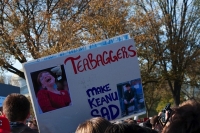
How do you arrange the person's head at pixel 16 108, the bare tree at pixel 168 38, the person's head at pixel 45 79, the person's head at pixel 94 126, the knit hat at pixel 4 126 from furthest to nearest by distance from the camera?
1. the bare tree at pixel 168 38
2. the person's head at pixel 16 108
3. the person's head at pixel 45 79
4. the knit hat at pixel 4 126
5. the person's head at pixel 94 126

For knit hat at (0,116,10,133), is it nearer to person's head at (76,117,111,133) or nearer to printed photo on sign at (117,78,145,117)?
printed photo on sign at (117,78,145,117)

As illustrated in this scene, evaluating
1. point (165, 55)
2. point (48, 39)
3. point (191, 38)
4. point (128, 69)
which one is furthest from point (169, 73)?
point (128, 69)

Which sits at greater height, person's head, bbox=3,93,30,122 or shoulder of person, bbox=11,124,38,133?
person's head, bbox=3,93,30,122

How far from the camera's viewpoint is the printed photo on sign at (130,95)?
394cm

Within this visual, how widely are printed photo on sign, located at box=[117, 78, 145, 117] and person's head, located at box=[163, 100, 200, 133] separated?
102 cm

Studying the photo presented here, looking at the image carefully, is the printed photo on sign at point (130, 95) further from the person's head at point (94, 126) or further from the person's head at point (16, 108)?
the person's head at point (94, 126)

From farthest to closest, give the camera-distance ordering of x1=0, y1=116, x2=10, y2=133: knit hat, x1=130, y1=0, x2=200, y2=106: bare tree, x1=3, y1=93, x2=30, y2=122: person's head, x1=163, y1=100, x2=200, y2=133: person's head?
x1=130, y1=0, x2=200, y2=106: bare tree → x1=3, y1=93, x2=30, y2=122: person's head → x1=0, y1=116, x2=10, y2=133: knit hat → x1=163, y1=100, x2=200, y2=133: person's head

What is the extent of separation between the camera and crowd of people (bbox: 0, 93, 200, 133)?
234cm

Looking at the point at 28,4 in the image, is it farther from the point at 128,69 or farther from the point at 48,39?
the point at 128,69

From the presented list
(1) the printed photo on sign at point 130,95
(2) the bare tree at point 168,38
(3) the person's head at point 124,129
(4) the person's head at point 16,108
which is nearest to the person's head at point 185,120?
(3) the person's head at point 124,129

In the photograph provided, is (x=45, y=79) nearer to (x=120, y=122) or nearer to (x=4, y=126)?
(x=4, y=126)

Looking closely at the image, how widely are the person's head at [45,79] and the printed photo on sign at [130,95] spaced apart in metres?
0.61

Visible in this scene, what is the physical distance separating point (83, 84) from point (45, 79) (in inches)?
13.2

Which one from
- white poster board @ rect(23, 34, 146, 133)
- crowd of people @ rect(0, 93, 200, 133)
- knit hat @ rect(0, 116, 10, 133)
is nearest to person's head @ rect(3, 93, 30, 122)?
crowd of people @ rect(0, 93, 200, 133)
